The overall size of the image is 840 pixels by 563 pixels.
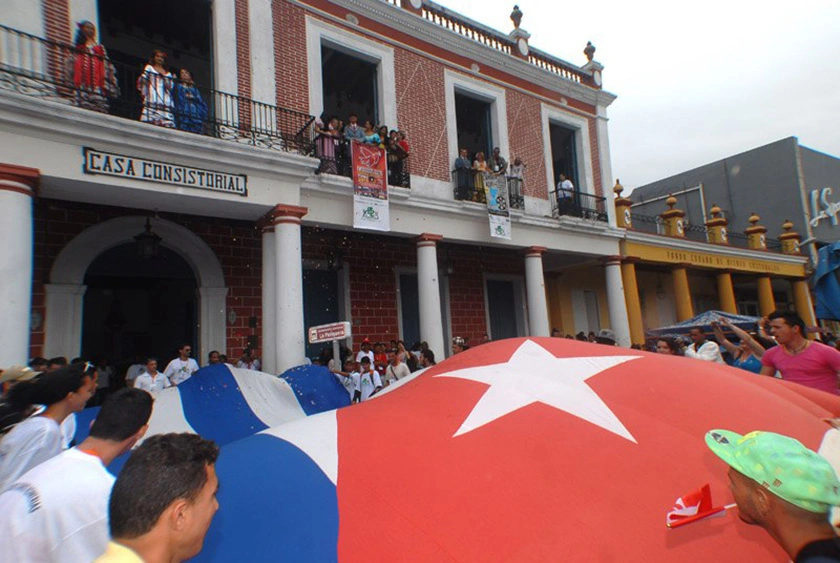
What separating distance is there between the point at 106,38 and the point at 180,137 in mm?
5800

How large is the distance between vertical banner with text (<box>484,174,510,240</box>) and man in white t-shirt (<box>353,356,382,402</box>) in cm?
472

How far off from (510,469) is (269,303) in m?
6.83

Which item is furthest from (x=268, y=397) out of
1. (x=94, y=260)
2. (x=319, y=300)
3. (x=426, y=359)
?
(x=319, y=300)

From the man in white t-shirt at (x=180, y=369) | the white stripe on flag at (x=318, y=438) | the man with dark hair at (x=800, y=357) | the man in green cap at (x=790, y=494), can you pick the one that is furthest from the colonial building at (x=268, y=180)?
the man in green cap at (x=790, y=494)

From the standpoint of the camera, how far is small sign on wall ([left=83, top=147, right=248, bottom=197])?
6.64 meters

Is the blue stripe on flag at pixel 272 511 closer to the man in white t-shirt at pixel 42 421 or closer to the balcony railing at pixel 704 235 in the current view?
the man in white t-shirt at pixel 42 421

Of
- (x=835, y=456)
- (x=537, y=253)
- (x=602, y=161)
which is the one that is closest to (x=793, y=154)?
(x=602, y=161)

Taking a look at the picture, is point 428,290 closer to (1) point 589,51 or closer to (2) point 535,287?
(2) point 535,287

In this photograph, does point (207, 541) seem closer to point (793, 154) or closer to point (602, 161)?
point (602, 161)

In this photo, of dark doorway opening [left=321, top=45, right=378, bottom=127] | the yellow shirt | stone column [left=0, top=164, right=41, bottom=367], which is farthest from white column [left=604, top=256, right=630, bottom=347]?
the yellow shirt

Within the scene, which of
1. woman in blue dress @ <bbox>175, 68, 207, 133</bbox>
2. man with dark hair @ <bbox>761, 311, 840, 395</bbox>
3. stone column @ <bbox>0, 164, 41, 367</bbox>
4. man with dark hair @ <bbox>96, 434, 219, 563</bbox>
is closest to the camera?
man with dark hair @ <bbox>96, 434, 219, 563</bbox>

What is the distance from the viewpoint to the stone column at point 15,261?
5844mm

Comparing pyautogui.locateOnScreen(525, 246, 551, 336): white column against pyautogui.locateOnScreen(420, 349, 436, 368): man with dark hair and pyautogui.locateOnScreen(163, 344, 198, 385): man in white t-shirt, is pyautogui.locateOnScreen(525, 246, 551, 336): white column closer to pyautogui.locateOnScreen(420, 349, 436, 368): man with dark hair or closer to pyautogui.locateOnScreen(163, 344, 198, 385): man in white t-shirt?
pyautogui.locateOnScreen(420, 349, 436, 368): man with dark hair

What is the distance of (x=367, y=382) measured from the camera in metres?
7.92
